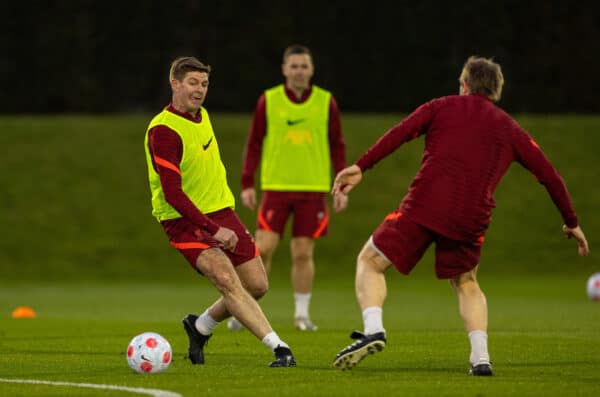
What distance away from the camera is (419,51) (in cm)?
3975

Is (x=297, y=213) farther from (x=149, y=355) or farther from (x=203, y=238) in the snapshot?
(x=149, y=355)

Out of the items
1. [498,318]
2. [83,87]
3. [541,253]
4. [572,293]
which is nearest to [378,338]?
[498,318]

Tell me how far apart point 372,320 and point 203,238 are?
146 cm

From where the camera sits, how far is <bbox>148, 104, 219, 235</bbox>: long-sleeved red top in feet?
29.9

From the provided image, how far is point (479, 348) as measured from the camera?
895 centimetres

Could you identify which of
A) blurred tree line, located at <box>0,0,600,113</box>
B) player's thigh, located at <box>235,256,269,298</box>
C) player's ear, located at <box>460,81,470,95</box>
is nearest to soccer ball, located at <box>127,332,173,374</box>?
player's thigh, located at <box>235,256,269,298</box>

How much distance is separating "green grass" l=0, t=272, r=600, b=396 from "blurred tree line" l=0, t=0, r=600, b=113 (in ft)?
59.4

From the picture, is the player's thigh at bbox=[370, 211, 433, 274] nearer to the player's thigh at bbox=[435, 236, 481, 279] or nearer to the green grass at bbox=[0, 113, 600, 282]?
the player's thigh at bbox=[435, 236, 481, 279]

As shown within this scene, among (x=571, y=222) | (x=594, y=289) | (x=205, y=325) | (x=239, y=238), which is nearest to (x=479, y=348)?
(x=571, y=222)

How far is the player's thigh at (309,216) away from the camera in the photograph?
46.8ft

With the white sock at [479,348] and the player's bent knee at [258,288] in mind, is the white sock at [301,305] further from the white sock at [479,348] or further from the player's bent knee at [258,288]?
the white sock at [479,348]

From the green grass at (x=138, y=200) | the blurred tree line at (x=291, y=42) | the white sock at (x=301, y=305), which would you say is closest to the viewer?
the white sock at (x=301, y=305)

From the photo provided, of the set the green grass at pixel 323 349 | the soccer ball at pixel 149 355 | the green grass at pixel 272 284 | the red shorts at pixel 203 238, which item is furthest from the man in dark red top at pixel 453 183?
the soccer ball at pixel 149 355

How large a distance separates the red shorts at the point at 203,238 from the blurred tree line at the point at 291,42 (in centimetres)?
2872
